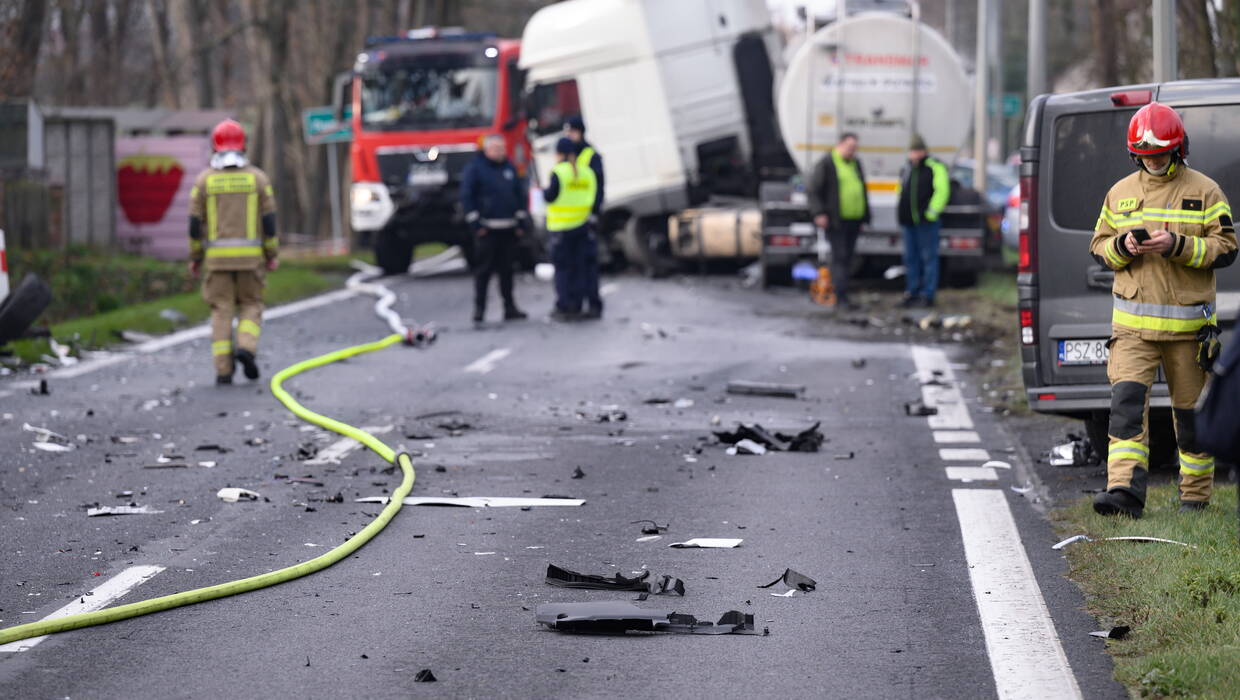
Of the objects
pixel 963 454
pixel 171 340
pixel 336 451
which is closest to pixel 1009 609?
pixel 963 454

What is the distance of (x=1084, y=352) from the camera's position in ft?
30.3

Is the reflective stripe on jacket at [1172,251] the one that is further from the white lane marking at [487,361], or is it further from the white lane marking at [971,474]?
the white lane marking at [487,361]

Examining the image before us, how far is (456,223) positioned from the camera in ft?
87.1

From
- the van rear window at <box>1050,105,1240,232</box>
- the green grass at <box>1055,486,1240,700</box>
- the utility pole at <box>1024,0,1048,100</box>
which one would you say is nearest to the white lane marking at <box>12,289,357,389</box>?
the van rear window at <box>1050,105,1240,232</box>

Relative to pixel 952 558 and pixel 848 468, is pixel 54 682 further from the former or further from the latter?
pixel 848 468

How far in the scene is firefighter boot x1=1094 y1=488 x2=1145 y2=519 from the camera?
8.02 m

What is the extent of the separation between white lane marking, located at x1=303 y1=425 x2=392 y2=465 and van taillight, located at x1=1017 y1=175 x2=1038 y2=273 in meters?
3.76

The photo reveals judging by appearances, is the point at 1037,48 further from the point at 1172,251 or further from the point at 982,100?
the point at 1172,251

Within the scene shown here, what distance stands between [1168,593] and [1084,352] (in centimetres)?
290

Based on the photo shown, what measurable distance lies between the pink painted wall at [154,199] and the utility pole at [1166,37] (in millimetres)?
18906

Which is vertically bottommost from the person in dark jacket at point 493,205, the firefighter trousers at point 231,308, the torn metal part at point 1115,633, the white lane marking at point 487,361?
the white lane marking at point 487,361

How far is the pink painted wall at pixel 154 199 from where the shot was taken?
28.9 meters

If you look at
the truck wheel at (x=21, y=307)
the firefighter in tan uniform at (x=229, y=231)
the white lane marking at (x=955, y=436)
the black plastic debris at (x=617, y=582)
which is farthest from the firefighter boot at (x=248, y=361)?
the black plastic debris at (x=617, y=582)

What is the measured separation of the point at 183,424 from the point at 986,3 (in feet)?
75.4
